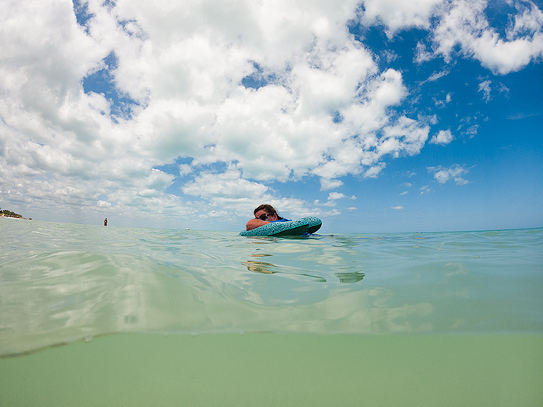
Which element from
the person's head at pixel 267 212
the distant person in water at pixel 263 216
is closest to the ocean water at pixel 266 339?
the distant person in water at pixel 263 216

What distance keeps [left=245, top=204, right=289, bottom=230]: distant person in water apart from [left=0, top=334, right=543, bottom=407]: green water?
9.58 meters

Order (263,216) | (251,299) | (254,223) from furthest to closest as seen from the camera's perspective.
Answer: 1. (263,216)
2. (254,223)
3. (251,299)

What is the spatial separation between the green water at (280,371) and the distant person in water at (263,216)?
9575 mm

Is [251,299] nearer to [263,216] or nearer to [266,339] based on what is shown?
[266,339]

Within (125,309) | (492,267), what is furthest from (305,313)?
(492,267)

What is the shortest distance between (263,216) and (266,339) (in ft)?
33.5

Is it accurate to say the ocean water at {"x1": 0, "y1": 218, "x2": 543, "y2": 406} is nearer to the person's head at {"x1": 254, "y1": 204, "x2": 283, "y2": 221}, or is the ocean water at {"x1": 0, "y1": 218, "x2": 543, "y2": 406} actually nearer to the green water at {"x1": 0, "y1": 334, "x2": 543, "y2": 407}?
the green water at {"x1": 0, "y1": 334, "x2": 543, "y2": 407}

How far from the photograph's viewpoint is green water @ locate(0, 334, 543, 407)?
144cm

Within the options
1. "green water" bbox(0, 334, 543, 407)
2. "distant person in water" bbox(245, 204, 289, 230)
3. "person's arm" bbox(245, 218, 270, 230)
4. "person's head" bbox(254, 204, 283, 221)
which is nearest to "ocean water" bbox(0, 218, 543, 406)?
"green water" bbox(0, 334, 543, 407)

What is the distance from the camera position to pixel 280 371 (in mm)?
1638

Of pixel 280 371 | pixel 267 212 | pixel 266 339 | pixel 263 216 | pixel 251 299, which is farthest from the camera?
pixel 267 212

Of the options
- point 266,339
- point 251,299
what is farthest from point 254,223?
point 266,339

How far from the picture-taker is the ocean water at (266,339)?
1.48 metres

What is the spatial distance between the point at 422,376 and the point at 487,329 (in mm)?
960
